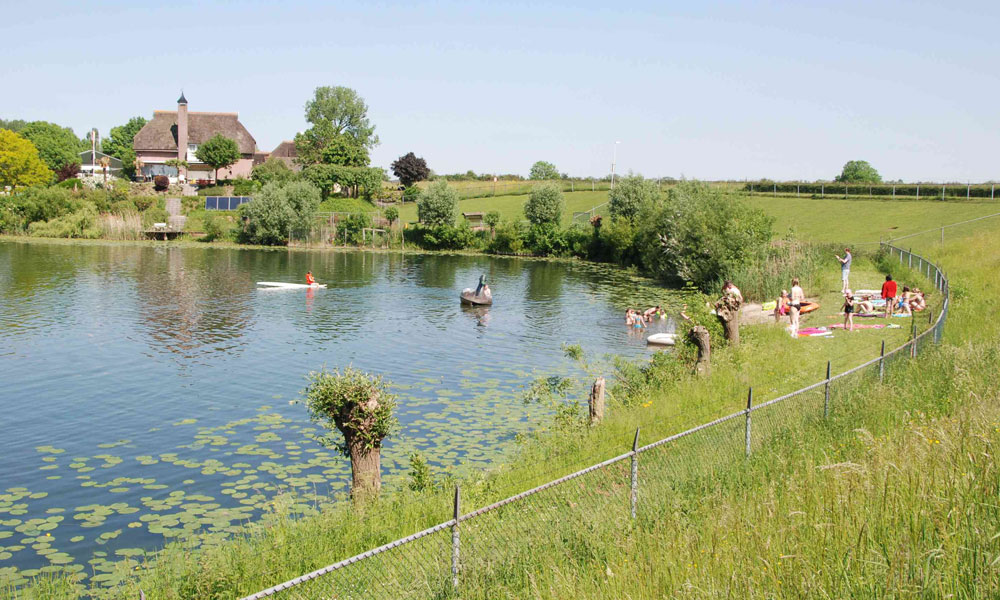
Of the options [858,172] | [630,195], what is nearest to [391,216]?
[630,195]

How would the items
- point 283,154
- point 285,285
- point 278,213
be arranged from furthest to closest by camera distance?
point 283,154, point 278,213, point 285,285

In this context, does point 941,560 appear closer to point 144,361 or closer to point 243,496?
point 243,496

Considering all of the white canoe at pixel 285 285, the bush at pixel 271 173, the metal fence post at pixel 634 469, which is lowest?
the white canoe at pixel 285 285

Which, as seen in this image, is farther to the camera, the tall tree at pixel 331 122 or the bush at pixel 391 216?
the tall tree at pixel 331 122

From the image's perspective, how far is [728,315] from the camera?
20.9 meters

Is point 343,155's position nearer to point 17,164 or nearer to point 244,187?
point 244,187

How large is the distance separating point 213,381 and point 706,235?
3121 cm

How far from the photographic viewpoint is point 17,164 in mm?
103562

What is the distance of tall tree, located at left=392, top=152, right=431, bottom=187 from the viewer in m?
106

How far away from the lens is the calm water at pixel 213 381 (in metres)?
13.3

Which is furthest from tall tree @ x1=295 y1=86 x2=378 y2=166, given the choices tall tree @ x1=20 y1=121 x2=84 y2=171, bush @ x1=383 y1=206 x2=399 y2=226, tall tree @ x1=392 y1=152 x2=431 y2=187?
tall tree @ x1=20 y1=121 x2=84 y2=171

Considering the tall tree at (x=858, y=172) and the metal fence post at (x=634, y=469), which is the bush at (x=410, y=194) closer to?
the metal fence post at (x=634, y=469)

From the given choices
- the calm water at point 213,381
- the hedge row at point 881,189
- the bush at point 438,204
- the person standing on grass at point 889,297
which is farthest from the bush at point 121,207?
the person standing on grass at point 889,297

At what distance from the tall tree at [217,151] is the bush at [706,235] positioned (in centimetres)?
5911
